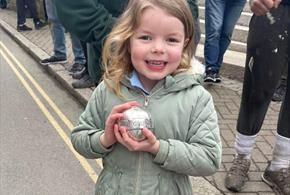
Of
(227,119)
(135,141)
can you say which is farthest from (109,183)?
(227,119)

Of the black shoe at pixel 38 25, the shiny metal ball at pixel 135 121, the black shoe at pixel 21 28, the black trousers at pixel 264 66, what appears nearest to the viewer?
the shiny metal ball at pixel 135 121

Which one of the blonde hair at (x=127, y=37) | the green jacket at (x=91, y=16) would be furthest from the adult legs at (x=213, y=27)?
the blonde hair at (x=127, y=37)

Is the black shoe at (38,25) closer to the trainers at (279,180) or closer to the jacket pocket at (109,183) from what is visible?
the trainers at (279,180)

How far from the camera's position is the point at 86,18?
7.73 feet

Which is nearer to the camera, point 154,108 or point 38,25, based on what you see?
point 154,108

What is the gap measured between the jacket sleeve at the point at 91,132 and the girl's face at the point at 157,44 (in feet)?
0.80

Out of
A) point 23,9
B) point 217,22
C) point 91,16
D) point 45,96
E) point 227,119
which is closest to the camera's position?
point 91,16

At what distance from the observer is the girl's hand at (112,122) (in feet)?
5.26

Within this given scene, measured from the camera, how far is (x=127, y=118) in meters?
1.58

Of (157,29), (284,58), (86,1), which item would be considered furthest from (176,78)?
(284,58)

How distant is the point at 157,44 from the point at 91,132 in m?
0.42

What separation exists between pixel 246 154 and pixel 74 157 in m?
1.56

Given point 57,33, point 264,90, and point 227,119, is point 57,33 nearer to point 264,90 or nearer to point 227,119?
point 227,119

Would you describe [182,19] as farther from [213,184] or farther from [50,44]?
[50,44]
